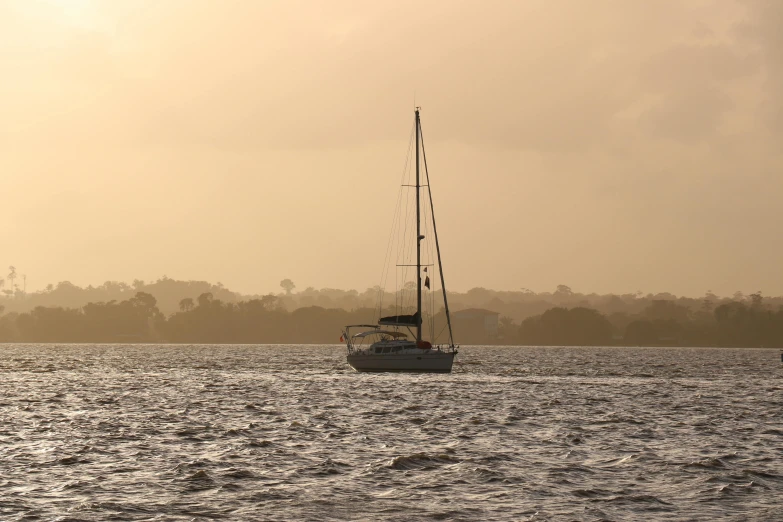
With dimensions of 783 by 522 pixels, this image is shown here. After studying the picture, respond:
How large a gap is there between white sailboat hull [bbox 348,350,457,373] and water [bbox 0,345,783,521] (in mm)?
19791

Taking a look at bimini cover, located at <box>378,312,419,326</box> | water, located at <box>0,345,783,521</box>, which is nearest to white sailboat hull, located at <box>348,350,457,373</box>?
bimini cover, located at <box>378,312,419,326</box>

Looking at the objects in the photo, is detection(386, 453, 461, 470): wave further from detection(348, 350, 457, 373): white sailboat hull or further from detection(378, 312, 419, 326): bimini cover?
detection(378, 312, 419, 326): bimini cover

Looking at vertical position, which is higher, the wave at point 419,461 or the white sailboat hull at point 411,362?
the white sailboat hull at point 411,362

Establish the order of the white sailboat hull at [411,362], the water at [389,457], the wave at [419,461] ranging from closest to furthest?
the water at [389,457], the wave at [419,461], the white sailboat hull at [411,362]

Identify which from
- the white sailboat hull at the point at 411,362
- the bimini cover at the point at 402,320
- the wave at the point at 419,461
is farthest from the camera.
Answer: the bimini cover at the point at 402,320

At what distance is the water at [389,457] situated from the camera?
30.5 metres

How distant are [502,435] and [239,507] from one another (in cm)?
2054

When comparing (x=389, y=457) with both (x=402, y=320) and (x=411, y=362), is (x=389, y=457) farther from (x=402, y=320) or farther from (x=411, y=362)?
(x=402, y=320)

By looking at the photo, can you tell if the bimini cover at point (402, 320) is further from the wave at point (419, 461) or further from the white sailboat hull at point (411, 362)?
the wave at point (419, 461)

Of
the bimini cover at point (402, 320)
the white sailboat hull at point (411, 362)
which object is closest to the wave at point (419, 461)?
the white sailboat hull at point (411, 362)

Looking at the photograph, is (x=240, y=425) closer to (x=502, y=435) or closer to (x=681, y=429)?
(x=502, y=435)

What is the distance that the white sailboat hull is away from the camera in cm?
9712

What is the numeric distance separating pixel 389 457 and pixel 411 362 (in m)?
56.9

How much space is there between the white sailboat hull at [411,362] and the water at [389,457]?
64.9ft
